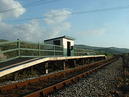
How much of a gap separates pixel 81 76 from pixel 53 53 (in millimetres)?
4805

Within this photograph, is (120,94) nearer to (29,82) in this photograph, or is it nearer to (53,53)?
(29,82)

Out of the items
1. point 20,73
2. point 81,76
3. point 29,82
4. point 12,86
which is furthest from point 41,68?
point 12,86

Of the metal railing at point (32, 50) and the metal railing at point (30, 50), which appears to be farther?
the metal railing at point (32, 50)

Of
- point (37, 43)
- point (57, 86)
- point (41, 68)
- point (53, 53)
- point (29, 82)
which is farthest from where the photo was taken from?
point (53, 53)

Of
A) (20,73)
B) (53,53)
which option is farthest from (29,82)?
(53,53)

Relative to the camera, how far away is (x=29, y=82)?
29.3ft

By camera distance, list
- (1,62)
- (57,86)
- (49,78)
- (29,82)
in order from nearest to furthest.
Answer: (57,86) → (29,82) → (1,62) → (49,78)

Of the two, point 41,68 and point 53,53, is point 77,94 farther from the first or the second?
point 53,53

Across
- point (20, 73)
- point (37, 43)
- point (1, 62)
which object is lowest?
point (20, 73)

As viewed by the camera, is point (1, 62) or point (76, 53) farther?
point (76, 53)

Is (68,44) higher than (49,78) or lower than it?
higher

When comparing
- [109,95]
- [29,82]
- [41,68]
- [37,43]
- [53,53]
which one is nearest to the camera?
[109,95]

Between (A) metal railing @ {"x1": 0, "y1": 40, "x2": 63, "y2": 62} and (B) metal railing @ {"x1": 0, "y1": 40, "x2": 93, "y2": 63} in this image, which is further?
(A) metal railing @ {"x1": 0, "y1": 40, "x2": 63, "y2": 62}

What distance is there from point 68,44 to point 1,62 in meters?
12.5
